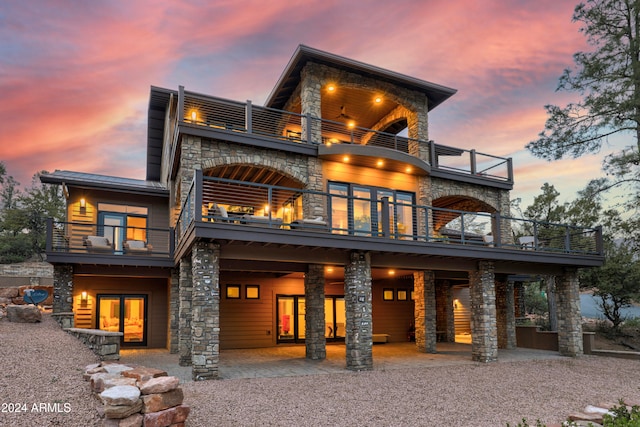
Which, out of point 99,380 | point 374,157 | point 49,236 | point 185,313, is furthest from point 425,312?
point 49,236

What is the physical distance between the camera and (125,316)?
16719 mm

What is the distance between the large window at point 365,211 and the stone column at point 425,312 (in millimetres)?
1773

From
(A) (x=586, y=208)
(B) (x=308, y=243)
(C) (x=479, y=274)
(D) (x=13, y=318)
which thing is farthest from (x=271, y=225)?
(A) (x=586, y=208)

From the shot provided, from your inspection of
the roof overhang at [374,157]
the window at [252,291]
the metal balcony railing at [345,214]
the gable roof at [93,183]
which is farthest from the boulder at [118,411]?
the gable roof at [93,183]

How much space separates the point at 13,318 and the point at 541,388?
1372cm

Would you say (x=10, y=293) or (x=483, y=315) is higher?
(x=10, y=293)

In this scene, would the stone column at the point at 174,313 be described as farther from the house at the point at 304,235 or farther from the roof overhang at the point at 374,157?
the roof overhang at the point at 374,157

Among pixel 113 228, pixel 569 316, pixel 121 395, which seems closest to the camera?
pixel 121 395

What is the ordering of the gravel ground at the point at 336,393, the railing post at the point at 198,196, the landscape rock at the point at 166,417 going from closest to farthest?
the landscape rock at the point at 166,417, the gravel ground at the point at 336,393, the railing post at the point at 198,196

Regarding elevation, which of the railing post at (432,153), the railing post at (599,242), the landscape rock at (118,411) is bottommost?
the landscape rock at (118,411)

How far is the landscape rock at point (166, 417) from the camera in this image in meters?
5.61

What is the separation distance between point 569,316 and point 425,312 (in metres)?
4.90

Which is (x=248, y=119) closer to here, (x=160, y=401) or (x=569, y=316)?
(x=160, y=401)

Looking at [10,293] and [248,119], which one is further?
[10,293]
